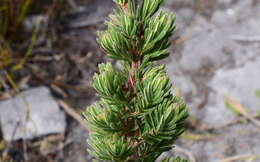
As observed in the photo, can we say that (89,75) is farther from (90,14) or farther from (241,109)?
(241,109)

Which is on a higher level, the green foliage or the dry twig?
the green foliage

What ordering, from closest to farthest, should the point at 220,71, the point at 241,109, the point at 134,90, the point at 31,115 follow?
the point at 134,90
the point at 31,115
the point at 241,109
the point at 220,71

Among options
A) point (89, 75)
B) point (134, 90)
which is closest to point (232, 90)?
point (89, 75)

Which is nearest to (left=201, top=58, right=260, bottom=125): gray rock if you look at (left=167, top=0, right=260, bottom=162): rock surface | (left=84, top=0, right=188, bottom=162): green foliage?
(left=167, top=0, right=260, bottom=162): rock surface

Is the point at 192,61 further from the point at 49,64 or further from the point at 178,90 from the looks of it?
the point at 49,64

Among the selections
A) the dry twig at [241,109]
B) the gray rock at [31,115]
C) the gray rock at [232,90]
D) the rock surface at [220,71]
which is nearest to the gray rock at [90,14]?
the rock surface at [220,71]

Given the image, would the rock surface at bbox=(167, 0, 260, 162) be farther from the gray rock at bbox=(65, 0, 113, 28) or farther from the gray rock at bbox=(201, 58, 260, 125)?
the gray rock at bbox=(65, 0, 113, 28)

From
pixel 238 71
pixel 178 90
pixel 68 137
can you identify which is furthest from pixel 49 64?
pixel 238 71

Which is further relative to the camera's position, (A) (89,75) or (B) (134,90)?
(A) (89,75)
